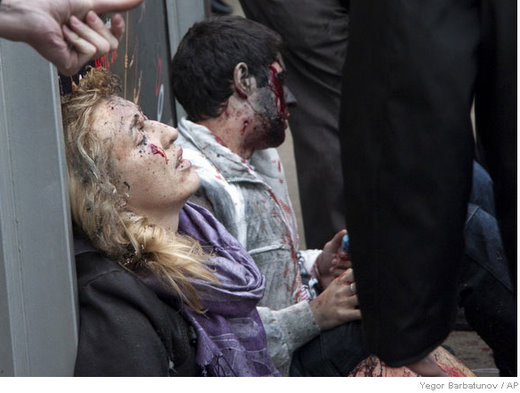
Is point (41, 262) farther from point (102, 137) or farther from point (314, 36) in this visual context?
point (314, 36)

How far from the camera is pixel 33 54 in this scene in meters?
2.25

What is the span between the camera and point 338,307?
3.05 meters

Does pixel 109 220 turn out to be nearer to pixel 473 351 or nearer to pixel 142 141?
pixel 142 141

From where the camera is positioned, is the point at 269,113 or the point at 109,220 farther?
the point at 269,113

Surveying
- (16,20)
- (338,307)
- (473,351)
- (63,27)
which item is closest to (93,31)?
(63,27)

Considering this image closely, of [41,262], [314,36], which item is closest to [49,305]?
[41,262]

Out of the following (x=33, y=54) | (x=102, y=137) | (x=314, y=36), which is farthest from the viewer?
(x=314, y=36)

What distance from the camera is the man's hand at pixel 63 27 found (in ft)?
Answer: 5.77

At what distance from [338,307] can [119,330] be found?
0.96 m

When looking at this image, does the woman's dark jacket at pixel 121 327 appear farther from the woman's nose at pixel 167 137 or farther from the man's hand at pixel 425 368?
the man's hand at pixel 425 368

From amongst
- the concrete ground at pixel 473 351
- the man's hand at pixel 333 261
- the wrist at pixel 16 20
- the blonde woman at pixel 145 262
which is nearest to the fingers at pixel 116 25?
the wrist at pixel 16 20

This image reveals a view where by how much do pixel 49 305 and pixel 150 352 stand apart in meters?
0.25

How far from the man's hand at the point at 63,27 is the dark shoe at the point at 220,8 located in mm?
6707

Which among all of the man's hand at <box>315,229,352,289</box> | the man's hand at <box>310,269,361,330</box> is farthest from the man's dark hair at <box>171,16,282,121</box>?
the man's hand at <box>310,269,361,330</box>
